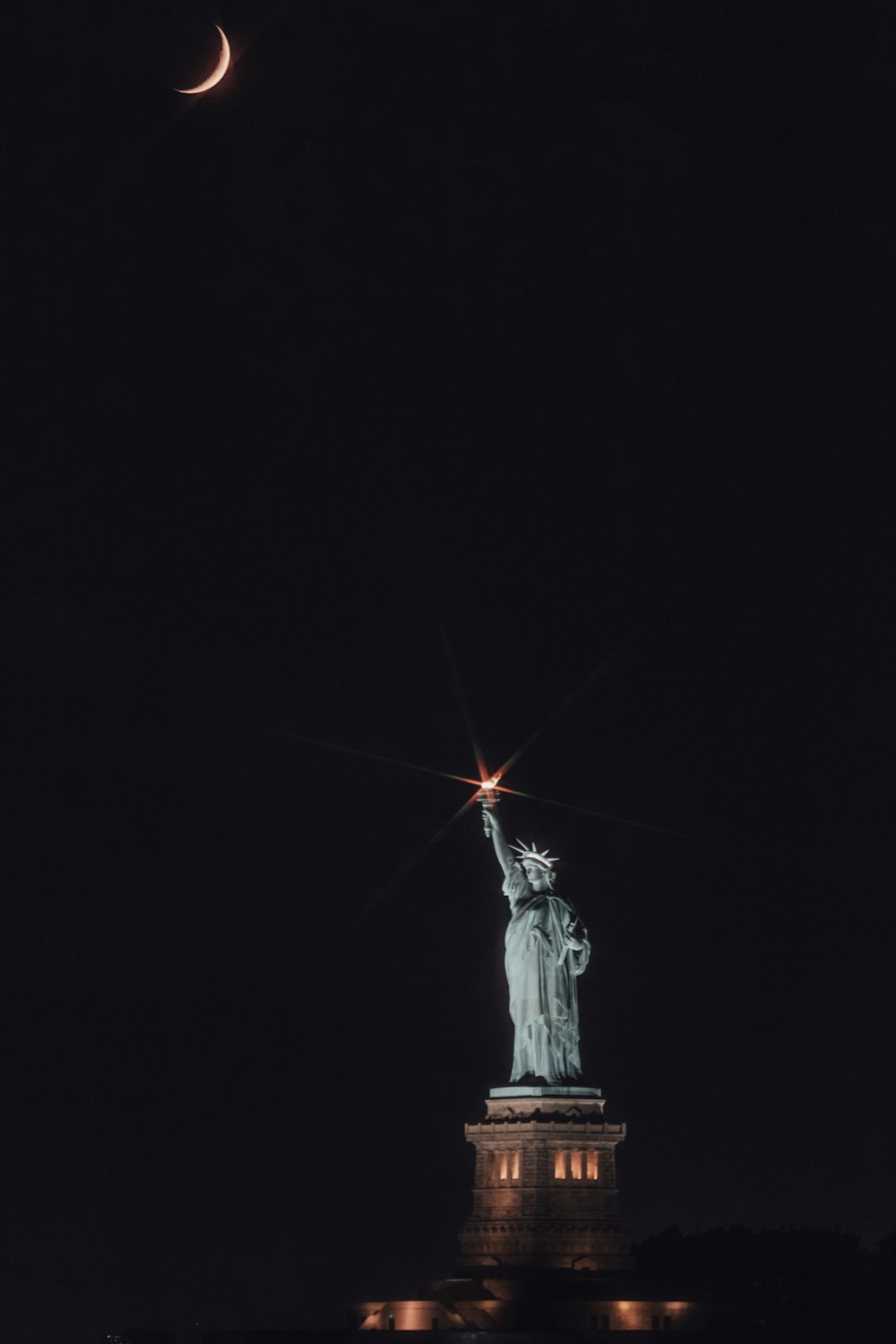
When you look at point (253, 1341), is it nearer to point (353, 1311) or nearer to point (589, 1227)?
point (353, 1311)

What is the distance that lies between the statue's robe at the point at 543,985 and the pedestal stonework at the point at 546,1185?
92cm

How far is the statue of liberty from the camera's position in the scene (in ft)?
165

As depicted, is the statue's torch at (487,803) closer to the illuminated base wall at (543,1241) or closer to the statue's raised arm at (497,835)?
the statue's raised arm at (497,835)

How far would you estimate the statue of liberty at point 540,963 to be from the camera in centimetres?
5034

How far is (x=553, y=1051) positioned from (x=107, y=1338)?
72.6 ft

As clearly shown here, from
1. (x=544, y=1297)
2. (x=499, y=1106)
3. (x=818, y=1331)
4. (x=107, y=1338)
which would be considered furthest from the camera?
(x=107, y=1338)

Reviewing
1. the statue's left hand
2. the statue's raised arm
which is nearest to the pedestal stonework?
the statue's left hand

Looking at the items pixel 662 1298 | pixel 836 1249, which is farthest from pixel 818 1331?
pixel 662 1298

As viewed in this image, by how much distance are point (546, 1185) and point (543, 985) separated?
176 inches

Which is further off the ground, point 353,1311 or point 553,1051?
point 553,1051

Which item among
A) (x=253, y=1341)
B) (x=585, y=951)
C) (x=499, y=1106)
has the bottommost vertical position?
(x=253, y=1341)

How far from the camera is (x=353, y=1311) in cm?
4953

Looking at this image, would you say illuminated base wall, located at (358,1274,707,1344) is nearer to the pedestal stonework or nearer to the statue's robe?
the pedestal stonework

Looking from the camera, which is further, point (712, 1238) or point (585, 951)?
point (712, 1238)
